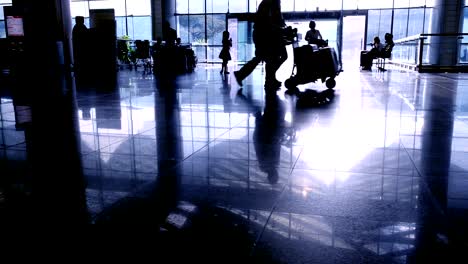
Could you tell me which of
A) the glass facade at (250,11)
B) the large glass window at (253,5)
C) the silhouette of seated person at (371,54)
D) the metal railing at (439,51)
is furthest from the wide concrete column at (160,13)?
the metal railing at (439,51)

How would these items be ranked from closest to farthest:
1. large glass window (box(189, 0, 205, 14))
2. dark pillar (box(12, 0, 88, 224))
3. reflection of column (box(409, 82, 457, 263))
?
reflection of column (box(409, 82, 457, 263))
dark pillar (box(12, 0, 88, 224))
large glass window (box(189, 0, 205, 14))

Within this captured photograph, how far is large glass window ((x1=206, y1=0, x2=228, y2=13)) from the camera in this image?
22844mm

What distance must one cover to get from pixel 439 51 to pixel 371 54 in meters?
2.62

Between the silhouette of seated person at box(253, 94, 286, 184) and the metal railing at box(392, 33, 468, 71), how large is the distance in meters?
10.1

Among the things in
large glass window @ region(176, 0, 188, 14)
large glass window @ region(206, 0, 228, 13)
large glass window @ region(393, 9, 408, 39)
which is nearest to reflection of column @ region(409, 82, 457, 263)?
large glass window @ region(393, 9, 408, 39)

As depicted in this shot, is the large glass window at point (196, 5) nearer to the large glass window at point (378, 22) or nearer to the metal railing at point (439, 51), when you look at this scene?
the large glass window at point (378, 22)

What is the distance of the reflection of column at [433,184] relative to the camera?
58.9 inches

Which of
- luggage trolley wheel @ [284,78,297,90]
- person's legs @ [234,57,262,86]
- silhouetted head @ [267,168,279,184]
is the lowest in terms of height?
silhouetted head @ [267,168,279,184]

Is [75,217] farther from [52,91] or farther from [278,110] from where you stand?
[52,91]

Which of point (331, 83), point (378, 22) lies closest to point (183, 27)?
point (378, 22)

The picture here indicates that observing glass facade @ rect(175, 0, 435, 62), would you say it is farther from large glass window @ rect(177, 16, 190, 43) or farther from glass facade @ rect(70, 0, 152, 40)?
glass facade @ rect(70, 0, 152, 40)

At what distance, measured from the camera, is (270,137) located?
3426 mm

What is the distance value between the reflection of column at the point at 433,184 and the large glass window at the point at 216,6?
19.5 m

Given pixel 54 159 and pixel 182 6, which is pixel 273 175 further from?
pixel 182 6
